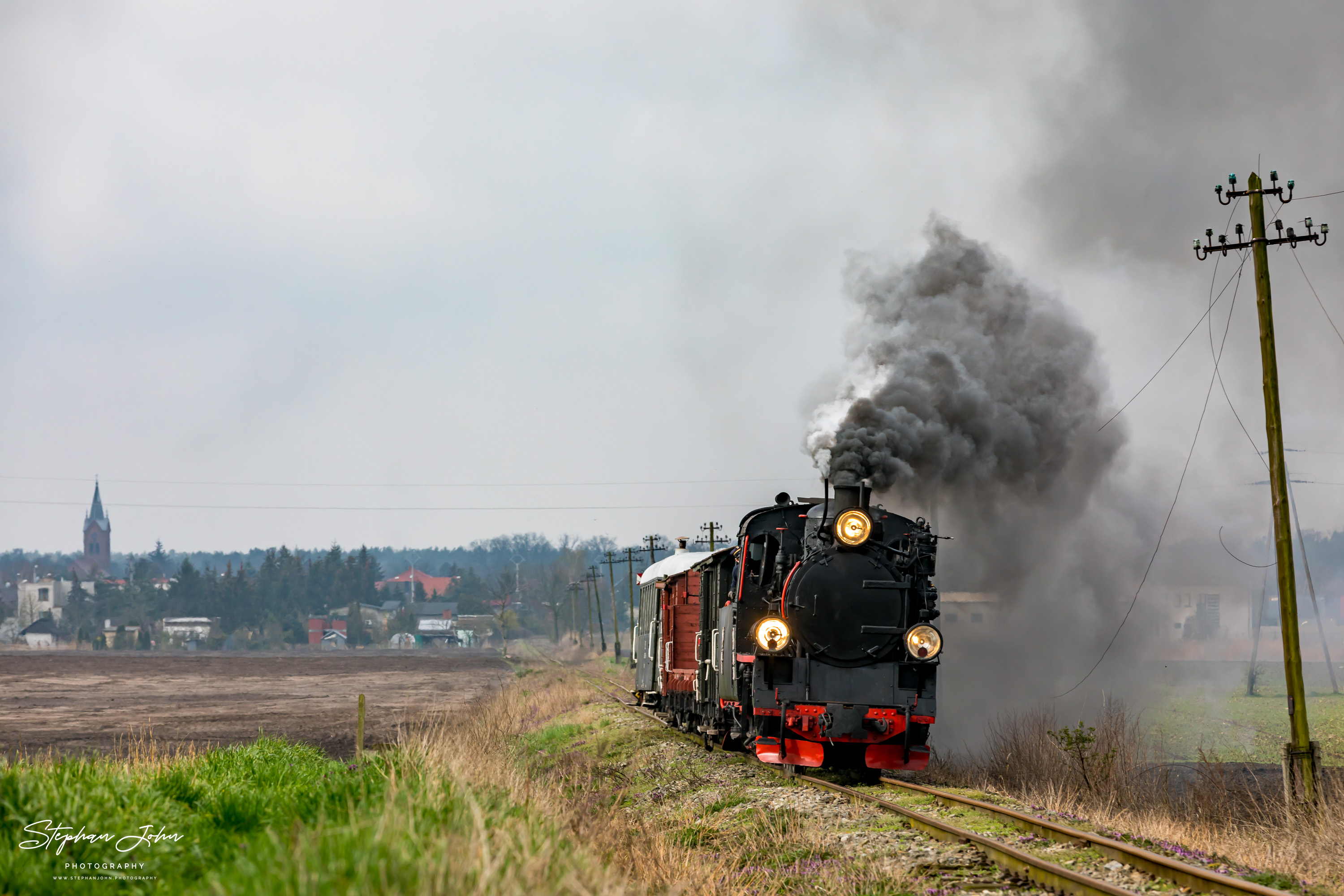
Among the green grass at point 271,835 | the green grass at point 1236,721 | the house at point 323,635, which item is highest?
the green grass at point 271,835

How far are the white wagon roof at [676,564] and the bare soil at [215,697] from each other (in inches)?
237

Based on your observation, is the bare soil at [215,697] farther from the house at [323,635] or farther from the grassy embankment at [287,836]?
the house at [323,635]

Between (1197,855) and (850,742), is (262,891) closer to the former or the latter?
(1197,855)

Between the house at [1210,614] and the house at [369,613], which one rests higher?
the house at [1210,614]

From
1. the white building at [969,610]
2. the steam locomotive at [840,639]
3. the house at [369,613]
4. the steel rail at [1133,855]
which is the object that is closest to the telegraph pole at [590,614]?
the white building at [969,610]

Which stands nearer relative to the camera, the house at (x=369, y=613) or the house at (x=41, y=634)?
the house at (x=41, y=634)

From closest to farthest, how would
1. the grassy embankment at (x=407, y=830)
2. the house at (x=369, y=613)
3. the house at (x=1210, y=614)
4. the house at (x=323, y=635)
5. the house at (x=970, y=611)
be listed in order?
the grassy embankment at (x=407, y=830), the house at (x=970, y=611), the house at (x=1210, y=614), the house at (x=323, y=635), the house at (x=369, y=613)

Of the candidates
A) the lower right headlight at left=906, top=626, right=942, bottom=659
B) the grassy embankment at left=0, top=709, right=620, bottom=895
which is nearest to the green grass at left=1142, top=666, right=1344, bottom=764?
the lower right headlight at left=906, top=626, right=942, bottom=659

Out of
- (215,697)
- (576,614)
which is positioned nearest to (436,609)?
(576,614)

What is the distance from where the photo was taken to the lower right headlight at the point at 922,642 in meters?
13.6

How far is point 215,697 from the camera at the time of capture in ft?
160

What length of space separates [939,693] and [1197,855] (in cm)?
2831

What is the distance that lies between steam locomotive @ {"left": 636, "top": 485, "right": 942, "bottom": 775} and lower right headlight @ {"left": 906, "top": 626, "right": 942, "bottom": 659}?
12 mm

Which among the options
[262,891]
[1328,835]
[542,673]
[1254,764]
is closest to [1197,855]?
[1328,835]
